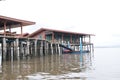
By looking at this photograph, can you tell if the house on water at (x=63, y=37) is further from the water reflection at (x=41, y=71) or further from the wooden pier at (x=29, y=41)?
the water reflection at (x=41, y=71)

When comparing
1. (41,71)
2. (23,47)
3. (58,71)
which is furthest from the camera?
(23,47)

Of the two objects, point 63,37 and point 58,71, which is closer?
point 58,71

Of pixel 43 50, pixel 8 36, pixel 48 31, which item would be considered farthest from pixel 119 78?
pixel 48 31

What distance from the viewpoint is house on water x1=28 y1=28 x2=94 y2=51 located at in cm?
5366

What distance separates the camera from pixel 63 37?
59.6 m

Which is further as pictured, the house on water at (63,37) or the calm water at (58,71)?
the house on water at (63,37)

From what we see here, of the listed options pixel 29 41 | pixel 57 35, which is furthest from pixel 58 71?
pixel 57 35

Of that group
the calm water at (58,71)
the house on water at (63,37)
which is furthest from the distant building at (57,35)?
the calm water at (58,71)

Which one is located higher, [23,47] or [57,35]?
[57,35]

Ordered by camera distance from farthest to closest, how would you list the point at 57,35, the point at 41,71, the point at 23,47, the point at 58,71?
1. the point at 57,35
2. the point at 23,47
3. the point at 41,71
4. the point at 58,71

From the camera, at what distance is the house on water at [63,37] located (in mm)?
53656

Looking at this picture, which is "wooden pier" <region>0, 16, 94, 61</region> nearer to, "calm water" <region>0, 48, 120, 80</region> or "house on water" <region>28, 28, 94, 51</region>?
"house on water" <region>28, 28, 94, 51</region>

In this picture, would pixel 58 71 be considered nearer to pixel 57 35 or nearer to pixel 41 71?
pixel 41 71

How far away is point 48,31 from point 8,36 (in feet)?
73.3
